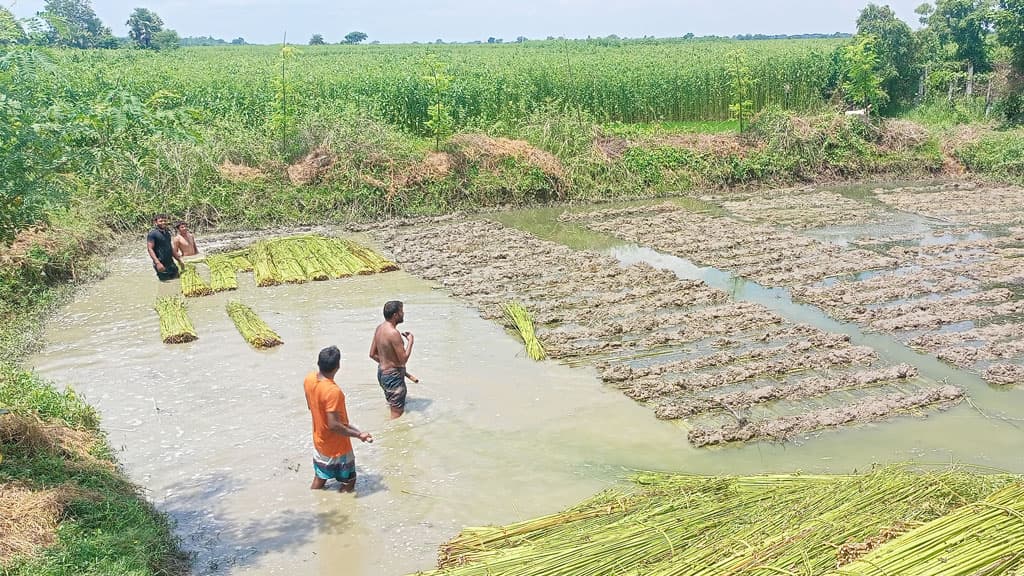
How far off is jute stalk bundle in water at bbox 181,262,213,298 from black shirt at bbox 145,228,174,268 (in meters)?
0.32

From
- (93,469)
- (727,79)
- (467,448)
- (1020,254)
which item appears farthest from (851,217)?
(93,469)

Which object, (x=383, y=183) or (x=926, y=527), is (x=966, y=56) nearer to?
(x=383, y=183)

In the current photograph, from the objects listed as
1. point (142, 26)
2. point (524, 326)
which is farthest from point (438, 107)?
point (142, 26)

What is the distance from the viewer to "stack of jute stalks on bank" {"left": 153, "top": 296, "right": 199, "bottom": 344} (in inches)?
395

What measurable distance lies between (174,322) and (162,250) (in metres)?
2.41

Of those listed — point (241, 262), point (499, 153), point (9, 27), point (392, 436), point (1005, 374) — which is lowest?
point (392, 436)

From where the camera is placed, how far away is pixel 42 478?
19.0 feet

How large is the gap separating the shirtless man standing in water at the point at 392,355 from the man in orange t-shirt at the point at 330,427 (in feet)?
4.11

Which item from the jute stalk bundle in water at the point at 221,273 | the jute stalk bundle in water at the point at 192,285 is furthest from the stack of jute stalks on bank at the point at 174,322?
the jute stalk bundle in water at the point at 221,273

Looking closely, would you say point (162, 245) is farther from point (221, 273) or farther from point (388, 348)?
point (388, 348)

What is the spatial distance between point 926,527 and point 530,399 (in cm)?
440

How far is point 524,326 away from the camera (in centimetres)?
999

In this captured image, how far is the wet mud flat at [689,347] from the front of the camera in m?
7.82

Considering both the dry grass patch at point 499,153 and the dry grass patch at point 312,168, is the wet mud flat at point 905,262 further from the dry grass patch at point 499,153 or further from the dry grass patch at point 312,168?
the dry grass patch at point 312,168
